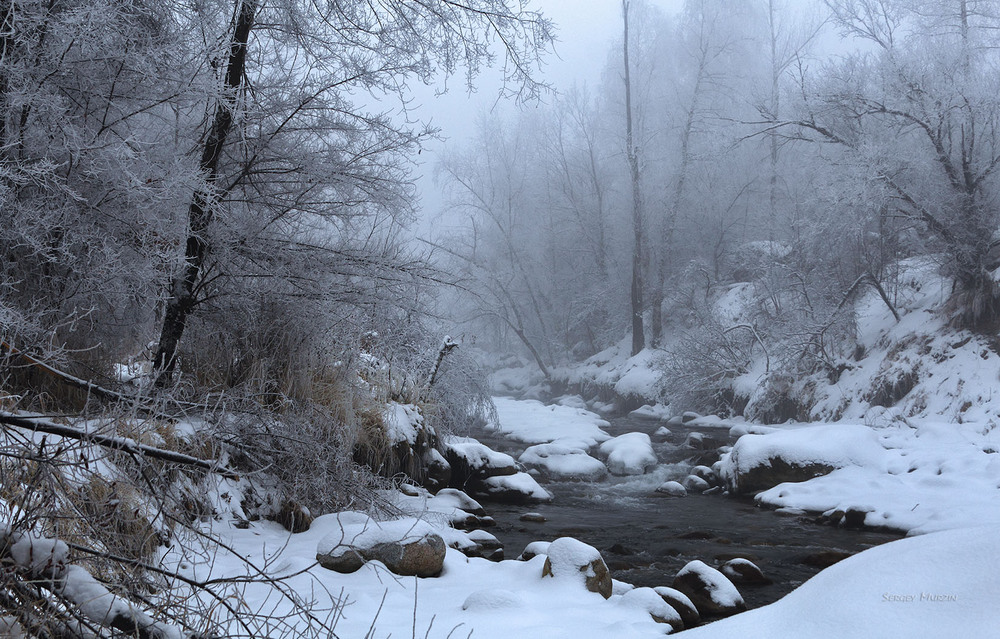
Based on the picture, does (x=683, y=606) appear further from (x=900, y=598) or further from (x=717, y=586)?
(x=900, y=598)

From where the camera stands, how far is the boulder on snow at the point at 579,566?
4.62 meters

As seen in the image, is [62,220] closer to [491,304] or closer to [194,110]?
[194,110]

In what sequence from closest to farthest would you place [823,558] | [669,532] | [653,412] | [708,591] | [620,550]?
[708,591] → [823,558] → [620,550] → [669,532] → [653,412]

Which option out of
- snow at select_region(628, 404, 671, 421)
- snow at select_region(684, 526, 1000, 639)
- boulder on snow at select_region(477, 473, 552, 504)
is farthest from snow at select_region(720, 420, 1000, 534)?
snow at select_region(628, 404, 671, 421)

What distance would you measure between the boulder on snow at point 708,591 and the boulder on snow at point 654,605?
490 mm

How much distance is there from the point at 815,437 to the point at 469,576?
6506mm

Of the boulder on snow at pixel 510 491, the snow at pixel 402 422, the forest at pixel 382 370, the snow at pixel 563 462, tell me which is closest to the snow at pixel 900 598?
the forest at pixel 382 370

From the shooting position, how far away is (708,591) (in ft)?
16.3

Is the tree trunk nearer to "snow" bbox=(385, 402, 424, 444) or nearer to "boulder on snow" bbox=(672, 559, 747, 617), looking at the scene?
"snow" bbox=(385, 402, 424, 444)

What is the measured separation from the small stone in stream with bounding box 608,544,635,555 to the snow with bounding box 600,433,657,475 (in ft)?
13.5

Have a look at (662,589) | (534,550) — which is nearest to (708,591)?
(662,589)

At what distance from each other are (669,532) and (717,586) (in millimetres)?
2443

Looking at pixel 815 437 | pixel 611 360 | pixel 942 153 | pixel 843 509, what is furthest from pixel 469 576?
pixel 611 360

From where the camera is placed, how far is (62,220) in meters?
4.41
